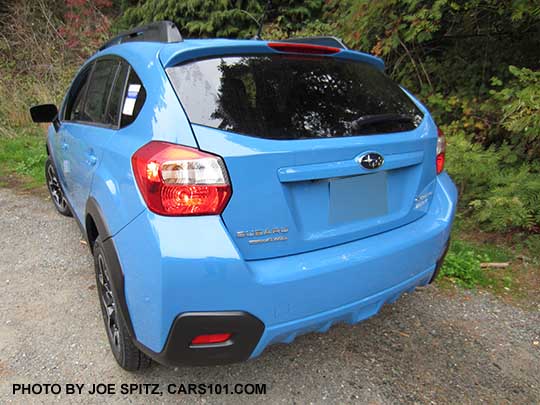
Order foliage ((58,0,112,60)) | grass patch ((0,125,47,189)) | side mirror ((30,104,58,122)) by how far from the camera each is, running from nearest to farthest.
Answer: side mirror ((30,104,58,122)) → grass patch ((0,125,47,189)) → foliage ((58,0,112,60))

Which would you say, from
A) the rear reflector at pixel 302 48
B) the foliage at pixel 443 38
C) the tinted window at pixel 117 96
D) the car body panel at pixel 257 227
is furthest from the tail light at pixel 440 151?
the foliage at pixel 443 38

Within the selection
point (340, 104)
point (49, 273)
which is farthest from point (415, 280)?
point (49, 273)

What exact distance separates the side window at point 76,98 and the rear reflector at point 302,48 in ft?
5.54

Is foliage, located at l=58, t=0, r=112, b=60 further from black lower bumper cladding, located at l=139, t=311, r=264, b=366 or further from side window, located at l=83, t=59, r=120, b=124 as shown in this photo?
black lower bumper cladding, located at l=139, t=311, r=264, b=366

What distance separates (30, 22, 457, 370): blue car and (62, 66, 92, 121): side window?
1.04m

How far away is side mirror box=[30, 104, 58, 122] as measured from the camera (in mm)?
3562

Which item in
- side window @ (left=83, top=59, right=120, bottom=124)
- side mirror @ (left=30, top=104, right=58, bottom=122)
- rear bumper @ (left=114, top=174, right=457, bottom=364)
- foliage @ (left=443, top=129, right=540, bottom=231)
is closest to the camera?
rear bumper @ (left=114, top=174, right=457, bottom=364)

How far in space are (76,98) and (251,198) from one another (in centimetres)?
232

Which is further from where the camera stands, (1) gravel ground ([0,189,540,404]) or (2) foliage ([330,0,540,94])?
(2) foliage ([330,0,540,94])

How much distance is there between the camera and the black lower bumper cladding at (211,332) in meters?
1.53

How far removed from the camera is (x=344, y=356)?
2.27 meters

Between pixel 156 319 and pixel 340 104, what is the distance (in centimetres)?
123

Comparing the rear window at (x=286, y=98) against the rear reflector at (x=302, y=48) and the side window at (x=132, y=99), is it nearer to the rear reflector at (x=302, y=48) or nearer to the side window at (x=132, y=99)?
the rear reflector at (x=302, y=48)

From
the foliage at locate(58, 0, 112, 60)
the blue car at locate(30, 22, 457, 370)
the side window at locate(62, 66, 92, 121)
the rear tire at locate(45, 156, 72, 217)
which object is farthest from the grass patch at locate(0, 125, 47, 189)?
the blue car at locate(30, 22, 457, 370)
